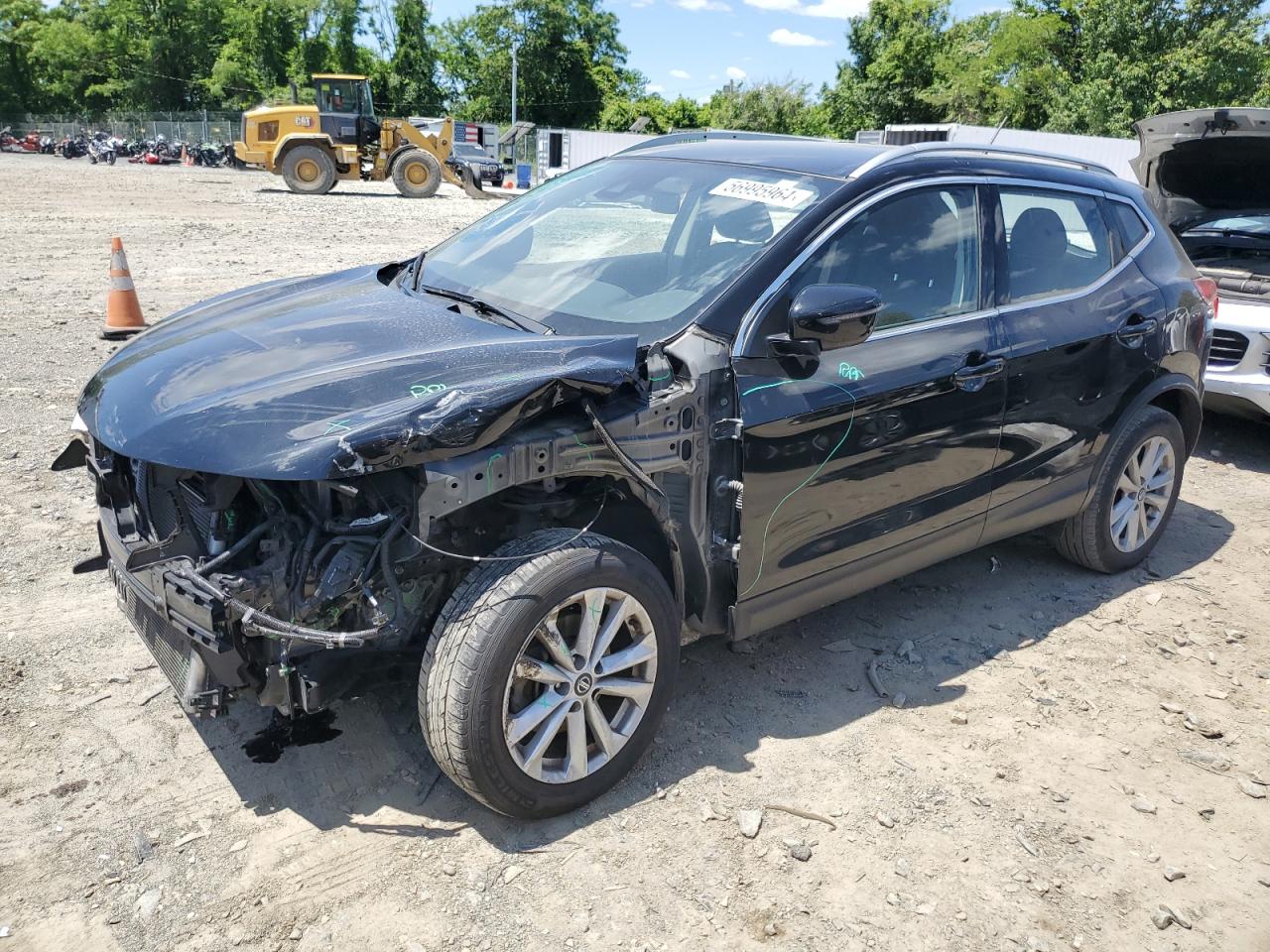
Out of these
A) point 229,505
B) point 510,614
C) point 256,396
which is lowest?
point 510,614

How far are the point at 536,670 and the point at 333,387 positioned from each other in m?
0.95

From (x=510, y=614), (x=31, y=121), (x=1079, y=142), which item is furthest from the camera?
(x=31, y=121)

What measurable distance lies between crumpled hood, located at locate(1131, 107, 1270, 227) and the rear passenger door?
2547mm

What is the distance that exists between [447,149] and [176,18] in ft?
173

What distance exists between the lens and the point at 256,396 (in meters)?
2.65

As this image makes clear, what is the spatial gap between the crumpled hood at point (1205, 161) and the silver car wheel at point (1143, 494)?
2.69m

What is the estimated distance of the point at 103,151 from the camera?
4159 cm

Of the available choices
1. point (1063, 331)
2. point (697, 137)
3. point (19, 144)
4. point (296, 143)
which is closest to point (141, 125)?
point (19, 144)

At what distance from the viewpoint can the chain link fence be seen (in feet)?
180

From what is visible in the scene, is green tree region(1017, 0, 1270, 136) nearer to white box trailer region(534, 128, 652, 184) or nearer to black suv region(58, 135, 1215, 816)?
white box trailer region(534, 128, 652, 184)

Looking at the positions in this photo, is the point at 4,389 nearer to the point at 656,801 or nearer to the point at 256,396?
the point at 256,396

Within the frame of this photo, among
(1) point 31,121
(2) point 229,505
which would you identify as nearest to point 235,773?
(2) point 229,505

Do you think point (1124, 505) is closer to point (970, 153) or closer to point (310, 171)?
point (970, 153)

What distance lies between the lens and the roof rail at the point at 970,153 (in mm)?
3456
